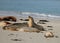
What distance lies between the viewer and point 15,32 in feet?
32.1

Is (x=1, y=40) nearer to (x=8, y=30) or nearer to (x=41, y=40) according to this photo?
(x=41, y=40)

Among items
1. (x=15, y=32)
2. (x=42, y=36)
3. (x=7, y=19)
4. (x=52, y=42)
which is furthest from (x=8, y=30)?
(x=7, y=19)

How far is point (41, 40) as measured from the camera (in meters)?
8.41

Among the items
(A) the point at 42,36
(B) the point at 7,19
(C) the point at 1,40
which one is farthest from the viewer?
(B) the point at 7,19

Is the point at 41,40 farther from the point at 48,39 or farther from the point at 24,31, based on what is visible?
the point at 24,31

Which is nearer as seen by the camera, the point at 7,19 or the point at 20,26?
the point at 20,26

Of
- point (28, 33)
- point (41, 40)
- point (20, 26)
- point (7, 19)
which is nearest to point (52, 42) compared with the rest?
point (41, 40)

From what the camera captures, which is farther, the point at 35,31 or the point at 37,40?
the point at 35,31

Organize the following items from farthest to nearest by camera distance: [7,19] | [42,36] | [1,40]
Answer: [7,19] < [42,36] < [1,40]

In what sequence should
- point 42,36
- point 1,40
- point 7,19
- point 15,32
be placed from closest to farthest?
point 1,40 < point 42,36 < point 15,32 < point 7,19

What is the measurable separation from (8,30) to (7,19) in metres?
3.57

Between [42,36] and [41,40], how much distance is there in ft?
2.43

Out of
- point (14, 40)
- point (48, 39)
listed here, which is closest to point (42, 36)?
point (48, 39)

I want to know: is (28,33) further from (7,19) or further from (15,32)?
(7,19)
